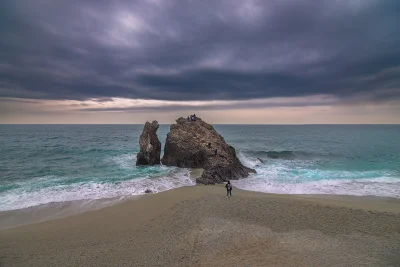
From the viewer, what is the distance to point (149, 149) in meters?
36.3

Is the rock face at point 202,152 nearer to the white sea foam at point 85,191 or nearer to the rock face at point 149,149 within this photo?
the rock face at point 149,149

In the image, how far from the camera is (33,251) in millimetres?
11250

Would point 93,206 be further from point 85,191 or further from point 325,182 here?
point 325,182

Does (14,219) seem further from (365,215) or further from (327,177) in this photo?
(327,177)

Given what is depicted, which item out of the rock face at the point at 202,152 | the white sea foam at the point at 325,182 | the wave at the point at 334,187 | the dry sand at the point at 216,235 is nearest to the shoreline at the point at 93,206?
the dry sand at the point at 216,235

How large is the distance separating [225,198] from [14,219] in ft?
50.8

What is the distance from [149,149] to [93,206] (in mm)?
18471

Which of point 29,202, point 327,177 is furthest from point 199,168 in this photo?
point 29,202

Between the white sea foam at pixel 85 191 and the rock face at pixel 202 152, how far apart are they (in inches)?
145

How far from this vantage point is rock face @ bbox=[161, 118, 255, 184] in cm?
2705

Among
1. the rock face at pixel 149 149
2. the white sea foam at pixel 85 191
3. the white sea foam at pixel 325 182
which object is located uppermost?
the rock face at pixel 149 149

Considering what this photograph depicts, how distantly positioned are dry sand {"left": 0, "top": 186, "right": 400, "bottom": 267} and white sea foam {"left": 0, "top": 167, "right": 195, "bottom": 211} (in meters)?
4.25

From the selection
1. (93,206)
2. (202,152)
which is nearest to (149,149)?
(202,152)

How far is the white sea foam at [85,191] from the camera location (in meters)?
19.3
